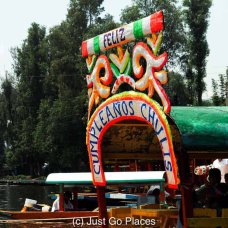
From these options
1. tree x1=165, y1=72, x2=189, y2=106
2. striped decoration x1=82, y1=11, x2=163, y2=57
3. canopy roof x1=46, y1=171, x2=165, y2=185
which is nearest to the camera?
striped decoration x1=82, y1=11, x2=163, y2=57

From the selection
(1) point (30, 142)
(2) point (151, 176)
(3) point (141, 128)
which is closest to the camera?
(3) point (141, 128)

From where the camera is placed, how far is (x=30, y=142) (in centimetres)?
5797

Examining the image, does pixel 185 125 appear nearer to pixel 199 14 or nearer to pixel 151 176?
pixel 151 176

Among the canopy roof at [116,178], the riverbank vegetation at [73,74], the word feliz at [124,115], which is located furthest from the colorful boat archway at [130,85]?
the riverbank vegetation at [73,74]

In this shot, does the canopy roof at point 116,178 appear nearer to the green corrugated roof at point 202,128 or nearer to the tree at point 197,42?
the green corrugated roof at point 202,128

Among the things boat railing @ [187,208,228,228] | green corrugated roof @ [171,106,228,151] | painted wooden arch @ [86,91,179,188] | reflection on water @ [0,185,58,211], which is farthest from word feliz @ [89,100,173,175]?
reflection on water @ [0,185,58,211]

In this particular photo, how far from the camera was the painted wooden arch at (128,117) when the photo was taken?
26.6ft

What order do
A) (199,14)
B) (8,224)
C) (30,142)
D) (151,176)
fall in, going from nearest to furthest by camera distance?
(8,224) → (151,176) → (199,14) → (30,142)

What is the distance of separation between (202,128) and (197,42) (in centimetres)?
3899

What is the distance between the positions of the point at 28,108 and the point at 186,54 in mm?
16147

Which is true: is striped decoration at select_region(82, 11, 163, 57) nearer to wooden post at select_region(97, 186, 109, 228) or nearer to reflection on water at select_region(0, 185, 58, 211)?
wooden post at select_region(97, 186, 109, 228)

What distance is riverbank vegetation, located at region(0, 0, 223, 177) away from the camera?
4809 centimetres

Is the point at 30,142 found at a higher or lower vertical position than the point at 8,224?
higher

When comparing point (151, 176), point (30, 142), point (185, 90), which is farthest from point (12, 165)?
point (151, 176)
